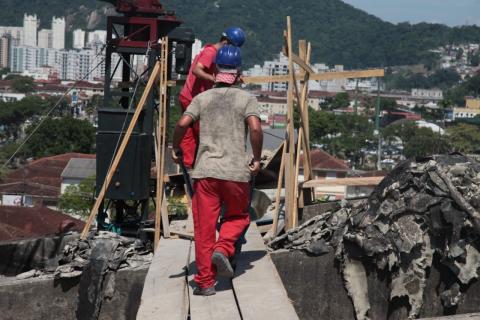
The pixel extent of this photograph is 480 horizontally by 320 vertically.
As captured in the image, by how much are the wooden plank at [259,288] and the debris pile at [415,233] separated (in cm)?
69

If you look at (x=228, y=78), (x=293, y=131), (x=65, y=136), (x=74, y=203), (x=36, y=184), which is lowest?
(x=36, y=184)

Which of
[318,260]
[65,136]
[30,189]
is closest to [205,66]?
[318,260]

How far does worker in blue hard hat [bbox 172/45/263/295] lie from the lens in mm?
7094

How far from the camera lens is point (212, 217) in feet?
23.4

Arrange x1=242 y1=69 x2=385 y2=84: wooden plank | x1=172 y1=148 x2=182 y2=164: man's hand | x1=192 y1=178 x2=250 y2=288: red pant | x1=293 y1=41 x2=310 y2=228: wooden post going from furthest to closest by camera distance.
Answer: x1=242 y1=69 x2=385 y2=84: wooden plank
x1=293 y1=41 x2=310 y2=228: wooden post
x1=172 y1=148 x2=182 y2=164: man's hand
x1=192 y1=178 x2=250 y2=288: red pant

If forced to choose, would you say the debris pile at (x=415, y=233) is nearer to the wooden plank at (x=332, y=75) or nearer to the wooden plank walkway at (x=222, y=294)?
the wooden plank walkway at (x=222, y=294)

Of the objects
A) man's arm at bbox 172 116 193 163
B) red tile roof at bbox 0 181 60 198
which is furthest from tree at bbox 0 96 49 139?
man's arm at bbox 172 116 193 163

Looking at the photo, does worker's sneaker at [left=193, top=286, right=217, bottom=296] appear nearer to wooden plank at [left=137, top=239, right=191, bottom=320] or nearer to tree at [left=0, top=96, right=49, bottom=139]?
wooden plank at [left=137, top=239, right=191, bottom=320]

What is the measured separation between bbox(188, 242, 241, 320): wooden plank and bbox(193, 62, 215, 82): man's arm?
174cm

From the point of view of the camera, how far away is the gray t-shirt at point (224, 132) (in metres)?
7.11

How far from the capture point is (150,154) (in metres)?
10.9

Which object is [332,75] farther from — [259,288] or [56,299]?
[259,288]

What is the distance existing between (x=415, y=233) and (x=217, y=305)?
2.02m

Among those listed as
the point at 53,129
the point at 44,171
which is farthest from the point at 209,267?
the point at 53,129
